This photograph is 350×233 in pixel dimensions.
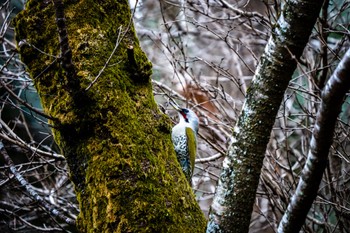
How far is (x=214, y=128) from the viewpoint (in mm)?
4711

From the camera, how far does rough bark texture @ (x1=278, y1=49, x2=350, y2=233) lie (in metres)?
1.51

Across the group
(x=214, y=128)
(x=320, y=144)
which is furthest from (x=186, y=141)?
(x=320, y=144)

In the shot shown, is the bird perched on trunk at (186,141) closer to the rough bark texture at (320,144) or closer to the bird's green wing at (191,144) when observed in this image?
the bird's green wing at (191,144)

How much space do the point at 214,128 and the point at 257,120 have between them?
2639 mm

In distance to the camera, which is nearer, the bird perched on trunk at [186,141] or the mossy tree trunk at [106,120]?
the mossy tree trunk at [106,120]

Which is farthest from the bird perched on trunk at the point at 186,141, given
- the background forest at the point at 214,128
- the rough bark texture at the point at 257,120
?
the rough bark texture at the point at 257,120

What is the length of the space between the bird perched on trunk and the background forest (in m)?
0.31

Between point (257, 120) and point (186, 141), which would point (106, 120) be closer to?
point (257, 120)

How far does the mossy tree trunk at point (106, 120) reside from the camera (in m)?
2.07

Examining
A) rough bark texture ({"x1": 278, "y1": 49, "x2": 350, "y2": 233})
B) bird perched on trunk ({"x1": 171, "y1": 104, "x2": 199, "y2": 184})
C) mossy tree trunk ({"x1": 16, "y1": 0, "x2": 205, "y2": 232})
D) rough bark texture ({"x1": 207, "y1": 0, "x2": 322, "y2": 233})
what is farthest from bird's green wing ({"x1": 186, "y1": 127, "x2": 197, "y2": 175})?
rough bark texture ({"x1": 278, "y1": 49, "x2": 350, "y2": 233})

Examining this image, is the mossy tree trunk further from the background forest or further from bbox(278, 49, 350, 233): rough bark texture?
bbox(278, 49, 350, 233): rough bark texture

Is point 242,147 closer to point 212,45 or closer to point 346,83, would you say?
point 346,83

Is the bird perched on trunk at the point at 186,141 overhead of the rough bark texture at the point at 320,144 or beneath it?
overhead

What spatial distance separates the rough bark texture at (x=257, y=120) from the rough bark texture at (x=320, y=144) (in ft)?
0.93
